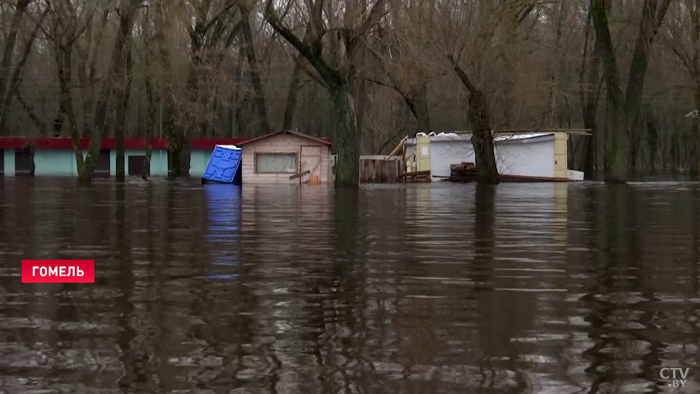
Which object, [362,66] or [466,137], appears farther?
[466,137]

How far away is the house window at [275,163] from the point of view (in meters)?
49.1

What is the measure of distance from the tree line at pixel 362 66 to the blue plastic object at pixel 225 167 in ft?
6.98

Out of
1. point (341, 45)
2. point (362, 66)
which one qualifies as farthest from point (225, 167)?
point (341, 45)

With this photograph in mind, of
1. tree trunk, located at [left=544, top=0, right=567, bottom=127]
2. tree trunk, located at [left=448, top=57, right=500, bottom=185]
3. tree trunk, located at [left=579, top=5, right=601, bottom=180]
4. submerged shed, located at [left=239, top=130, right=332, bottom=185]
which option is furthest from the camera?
tree trunk, located at [left=579, top=5, right=601, bottom=180]

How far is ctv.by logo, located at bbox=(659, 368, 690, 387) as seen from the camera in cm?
613

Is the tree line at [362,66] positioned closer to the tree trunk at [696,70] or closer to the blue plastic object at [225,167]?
the tree trunk at [696,70]

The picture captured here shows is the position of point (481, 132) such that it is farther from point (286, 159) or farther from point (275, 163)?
point (275, 163)

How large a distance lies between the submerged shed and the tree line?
1.29 meters

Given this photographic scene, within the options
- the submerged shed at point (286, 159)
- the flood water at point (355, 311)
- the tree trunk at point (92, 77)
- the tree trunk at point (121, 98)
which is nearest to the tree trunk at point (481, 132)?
the submerged shed at point (286, 159)

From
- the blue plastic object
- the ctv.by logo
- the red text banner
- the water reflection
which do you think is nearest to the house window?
the blue plastic object

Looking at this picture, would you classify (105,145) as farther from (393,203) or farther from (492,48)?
(393,203)

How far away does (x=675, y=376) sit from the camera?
6.28 m

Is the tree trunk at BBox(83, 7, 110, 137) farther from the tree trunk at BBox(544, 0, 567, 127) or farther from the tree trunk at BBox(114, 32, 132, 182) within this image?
the tree trunk at BBox(544, 0, 567, 127)

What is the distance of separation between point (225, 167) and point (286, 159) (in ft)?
11.0
